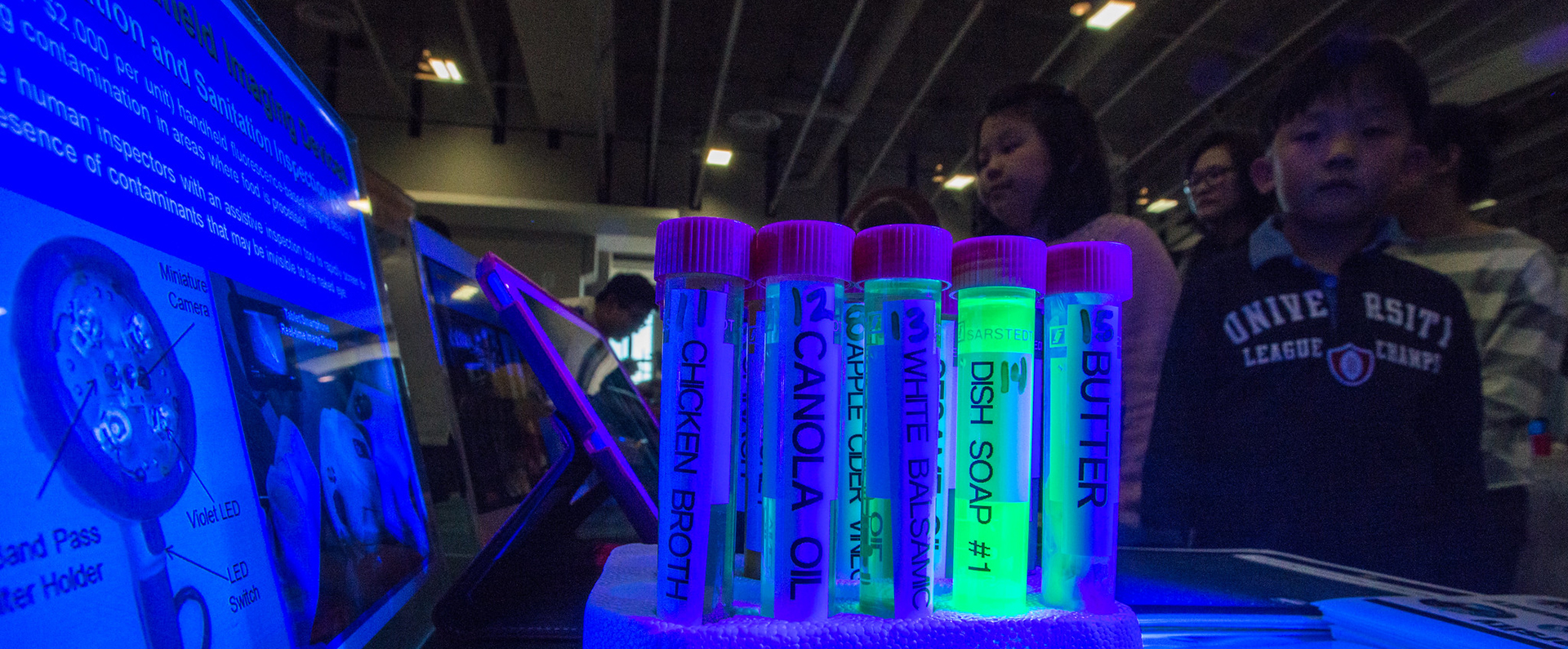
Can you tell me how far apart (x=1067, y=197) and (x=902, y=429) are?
3.91ft

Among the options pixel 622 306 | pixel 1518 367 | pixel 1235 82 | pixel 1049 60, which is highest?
pixel 1049 60

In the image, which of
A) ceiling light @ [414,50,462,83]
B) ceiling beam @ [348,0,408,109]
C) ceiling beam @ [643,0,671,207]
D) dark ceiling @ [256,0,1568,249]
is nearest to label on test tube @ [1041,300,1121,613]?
dark ceiling @ [256,0,1568,249]

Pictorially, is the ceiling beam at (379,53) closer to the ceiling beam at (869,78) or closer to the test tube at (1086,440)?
the ceiling beam at (869,78)

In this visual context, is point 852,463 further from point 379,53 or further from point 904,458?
point 379,53

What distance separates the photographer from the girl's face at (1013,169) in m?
1.43

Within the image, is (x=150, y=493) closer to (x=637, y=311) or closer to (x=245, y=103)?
(x=245, y=103)

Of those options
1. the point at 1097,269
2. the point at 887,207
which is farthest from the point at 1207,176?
the point at 1097,269

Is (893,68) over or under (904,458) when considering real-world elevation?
over

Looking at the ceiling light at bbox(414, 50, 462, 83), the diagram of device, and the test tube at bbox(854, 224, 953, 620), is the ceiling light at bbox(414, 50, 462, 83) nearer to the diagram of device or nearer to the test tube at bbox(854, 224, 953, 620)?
the diagram of device

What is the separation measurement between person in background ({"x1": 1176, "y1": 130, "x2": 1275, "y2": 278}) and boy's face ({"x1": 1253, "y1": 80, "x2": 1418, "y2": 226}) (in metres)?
0.08

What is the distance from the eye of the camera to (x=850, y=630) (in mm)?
373

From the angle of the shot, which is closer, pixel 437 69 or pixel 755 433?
pixel 755 433

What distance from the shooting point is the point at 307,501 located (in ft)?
1.51

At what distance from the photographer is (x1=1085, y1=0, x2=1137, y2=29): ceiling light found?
278 centimetres
